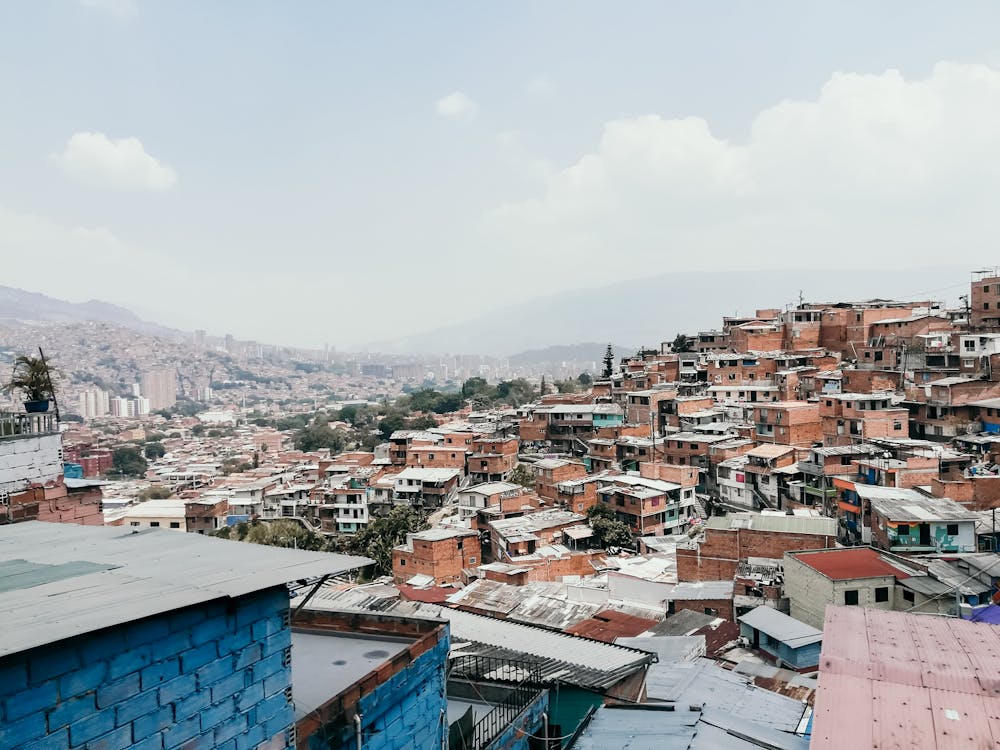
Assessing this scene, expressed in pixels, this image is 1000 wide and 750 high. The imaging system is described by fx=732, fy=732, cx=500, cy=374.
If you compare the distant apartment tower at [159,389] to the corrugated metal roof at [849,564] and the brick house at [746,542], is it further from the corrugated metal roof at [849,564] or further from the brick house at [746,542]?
the corrugated metal roof at [849,564]

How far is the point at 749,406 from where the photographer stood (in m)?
30.7

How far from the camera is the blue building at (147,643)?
2.48 metres

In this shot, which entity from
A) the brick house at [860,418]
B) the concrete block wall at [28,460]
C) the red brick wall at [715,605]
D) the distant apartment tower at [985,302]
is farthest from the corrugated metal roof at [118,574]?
the distant apartment tower at [985,302]

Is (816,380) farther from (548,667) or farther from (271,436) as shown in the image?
(271,436)

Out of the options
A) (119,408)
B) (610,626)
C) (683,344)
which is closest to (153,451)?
(683,344)

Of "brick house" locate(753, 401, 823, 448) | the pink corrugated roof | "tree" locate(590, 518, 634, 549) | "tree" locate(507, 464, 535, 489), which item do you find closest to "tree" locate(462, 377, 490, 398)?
"tree" locate(507, 464, 535, 489)

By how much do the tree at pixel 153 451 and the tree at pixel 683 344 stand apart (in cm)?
5220

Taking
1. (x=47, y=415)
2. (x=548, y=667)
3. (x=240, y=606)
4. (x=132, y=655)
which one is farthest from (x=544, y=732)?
(x=47, y=415)

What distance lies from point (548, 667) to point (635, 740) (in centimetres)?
128

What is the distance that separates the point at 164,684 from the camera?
113 inches

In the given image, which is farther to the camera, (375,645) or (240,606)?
(375,645)

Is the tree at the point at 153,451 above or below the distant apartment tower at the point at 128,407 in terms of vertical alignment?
below

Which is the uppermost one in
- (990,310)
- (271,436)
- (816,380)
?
(990,310)

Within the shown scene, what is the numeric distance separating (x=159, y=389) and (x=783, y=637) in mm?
160335
